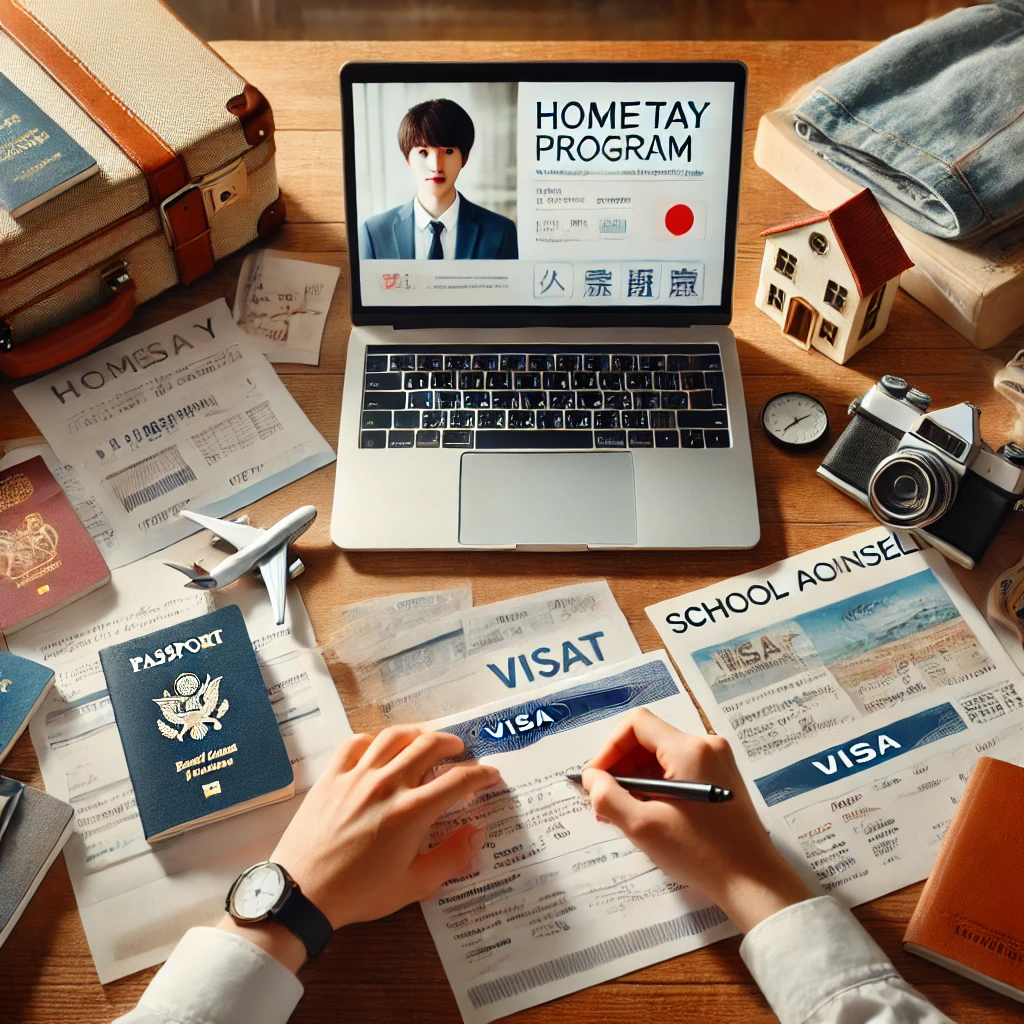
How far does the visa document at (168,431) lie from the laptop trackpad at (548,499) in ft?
0.53

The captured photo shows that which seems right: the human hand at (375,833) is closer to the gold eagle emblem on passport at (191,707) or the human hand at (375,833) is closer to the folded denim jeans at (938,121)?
the gold eagle emblem on passport at (191,707)

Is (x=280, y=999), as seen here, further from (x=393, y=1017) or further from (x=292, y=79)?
(x=292, y=79)

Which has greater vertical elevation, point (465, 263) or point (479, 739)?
point (465, 263)

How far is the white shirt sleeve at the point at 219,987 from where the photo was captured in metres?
0.73

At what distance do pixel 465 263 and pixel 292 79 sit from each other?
482 mm

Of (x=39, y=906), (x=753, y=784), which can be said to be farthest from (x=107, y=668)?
(x=753, y=784)

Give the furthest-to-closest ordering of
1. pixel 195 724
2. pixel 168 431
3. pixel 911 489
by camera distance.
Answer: pixel 168 431 → pixel 911 489 → pixel 195 724

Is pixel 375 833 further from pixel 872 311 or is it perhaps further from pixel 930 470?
pixel 872 311

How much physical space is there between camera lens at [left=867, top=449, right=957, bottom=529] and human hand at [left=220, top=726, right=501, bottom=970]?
17.6 inches

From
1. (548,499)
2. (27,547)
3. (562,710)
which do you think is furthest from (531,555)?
(27,547)

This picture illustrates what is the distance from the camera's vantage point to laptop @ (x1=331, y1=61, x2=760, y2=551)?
0.98m

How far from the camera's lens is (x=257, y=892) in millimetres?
786

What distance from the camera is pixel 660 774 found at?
2.80ft

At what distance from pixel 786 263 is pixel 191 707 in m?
0.73
